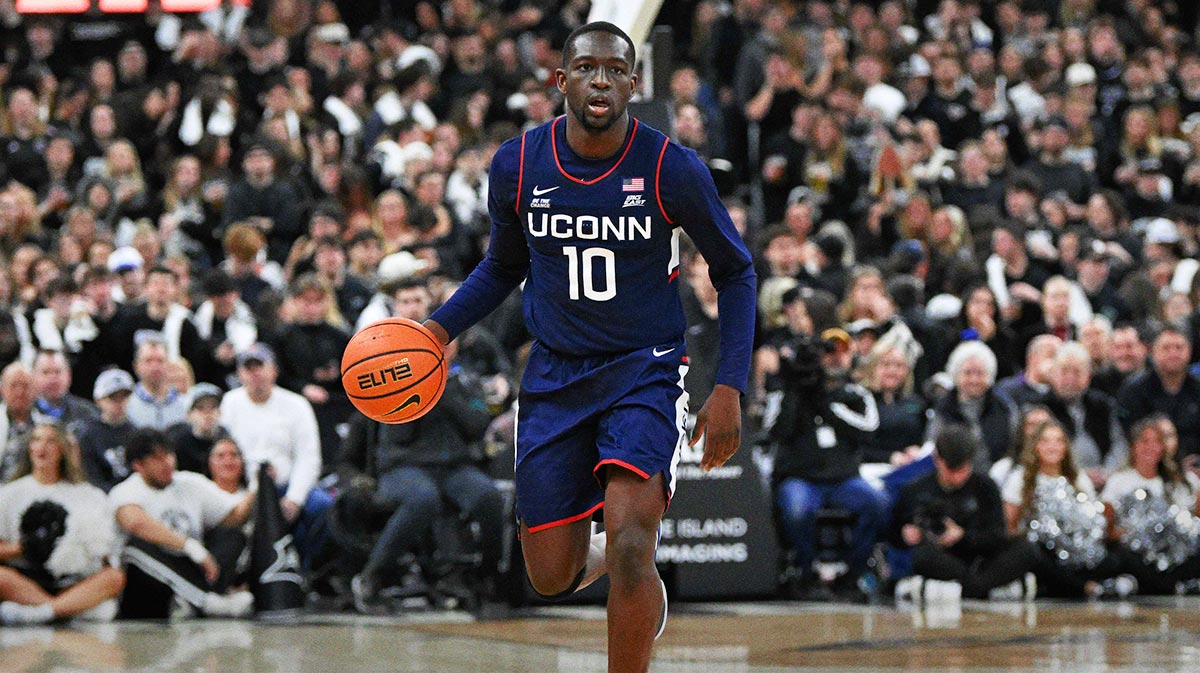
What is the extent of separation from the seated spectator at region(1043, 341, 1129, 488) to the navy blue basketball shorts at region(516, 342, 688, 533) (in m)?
7.12

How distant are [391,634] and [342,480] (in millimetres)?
1782

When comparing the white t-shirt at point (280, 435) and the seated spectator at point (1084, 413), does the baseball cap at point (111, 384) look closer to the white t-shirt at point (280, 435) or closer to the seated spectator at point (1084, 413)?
the white t-shirt at point (280, 435)

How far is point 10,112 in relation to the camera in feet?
52.8

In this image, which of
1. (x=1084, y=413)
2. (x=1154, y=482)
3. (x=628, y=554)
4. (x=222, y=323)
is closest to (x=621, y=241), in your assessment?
(x=628, y=554)

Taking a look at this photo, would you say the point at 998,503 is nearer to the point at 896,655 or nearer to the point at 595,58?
the point at 896,655

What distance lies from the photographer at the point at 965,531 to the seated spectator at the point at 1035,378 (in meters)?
1.39

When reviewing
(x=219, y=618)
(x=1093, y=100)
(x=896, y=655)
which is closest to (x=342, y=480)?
(x=219, y=618)

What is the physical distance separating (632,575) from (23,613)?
572cm

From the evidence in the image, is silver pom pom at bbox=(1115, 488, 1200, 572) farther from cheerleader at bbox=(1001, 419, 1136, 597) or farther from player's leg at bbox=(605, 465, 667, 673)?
player's leg at bbox=(605, 465, 667, 673)

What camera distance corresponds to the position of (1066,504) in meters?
11.9

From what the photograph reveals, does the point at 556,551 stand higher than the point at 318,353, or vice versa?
the point at 318,353

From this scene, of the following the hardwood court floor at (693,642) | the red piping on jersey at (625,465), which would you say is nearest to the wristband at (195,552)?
the hardwood court floor at (693,642)

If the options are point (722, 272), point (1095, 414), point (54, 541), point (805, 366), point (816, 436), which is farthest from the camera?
point (1095, 414)

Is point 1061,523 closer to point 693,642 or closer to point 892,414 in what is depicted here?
point 892,414
